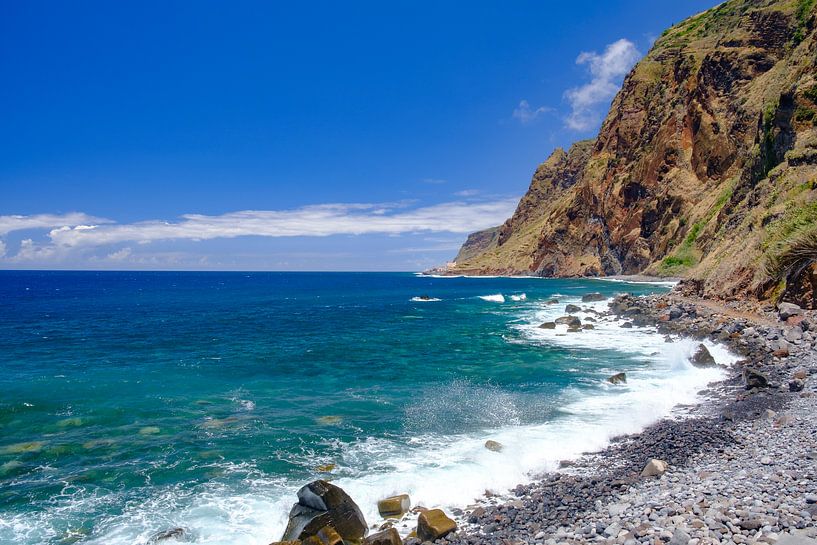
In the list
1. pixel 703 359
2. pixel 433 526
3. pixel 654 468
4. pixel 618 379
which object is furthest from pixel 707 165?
pixel 433 526

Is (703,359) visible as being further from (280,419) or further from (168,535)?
(168,535)

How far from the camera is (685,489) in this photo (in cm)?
1103

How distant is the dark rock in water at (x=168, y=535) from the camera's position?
39.4 ft

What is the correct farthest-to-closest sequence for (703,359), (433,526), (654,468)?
1. (703,359)
2. (654,468)
3. (433,526)

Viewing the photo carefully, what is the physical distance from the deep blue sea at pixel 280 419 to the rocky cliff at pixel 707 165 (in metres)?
15.3

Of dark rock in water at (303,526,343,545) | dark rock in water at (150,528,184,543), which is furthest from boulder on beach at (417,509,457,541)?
dark rock in water at (150,528,184,543)

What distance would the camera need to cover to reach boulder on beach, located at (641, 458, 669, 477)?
1281cm

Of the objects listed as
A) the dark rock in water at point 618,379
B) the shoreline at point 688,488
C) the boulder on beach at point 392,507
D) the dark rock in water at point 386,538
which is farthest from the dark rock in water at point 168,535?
the dark rock in water at point 618,379

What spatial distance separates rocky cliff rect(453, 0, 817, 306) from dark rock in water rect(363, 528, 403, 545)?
32102 millimetres

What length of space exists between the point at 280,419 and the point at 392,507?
9856 mm

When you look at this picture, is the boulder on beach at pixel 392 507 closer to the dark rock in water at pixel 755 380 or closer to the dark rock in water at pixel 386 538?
the dark rock in water at pixel 386 538

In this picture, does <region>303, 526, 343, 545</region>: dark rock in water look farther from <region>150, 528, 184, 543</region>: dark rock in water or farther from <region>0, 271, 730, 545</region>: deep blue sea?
<region>150, 528, 184, 543</region>: dark rock in water

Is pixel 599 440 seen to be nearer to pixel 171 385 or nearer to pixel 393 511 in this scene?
pixel 393 511

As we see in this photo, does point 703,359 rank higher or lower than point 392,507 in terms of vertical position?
higher
